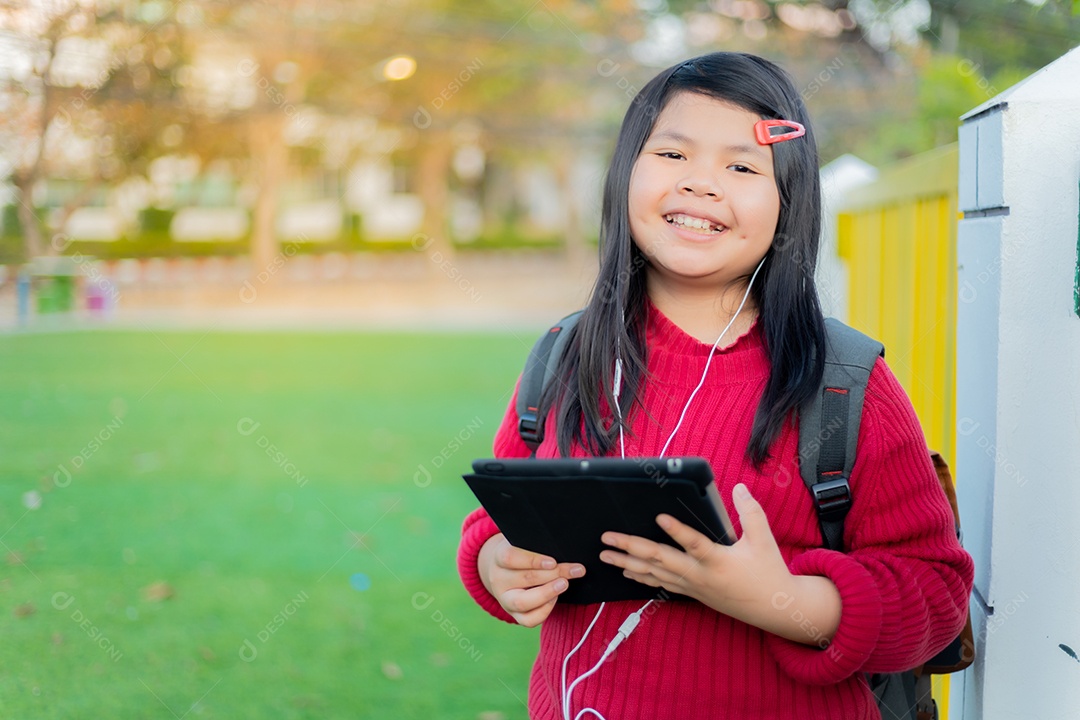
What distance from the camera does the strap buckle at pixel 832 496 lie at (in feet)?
4.85

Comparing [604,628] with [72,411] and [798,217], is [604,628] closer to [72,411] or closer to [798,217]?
[798,217]

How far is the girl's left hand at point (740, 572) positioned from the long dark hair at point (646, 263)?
0.18 m

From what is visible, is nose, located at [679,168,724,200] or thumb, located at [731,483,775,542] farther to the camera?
nose, located at [679,168,724,200]

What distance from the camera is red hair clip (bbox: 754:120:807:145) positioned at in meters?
1.60

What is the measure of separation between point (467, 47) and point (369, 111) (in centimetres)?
296

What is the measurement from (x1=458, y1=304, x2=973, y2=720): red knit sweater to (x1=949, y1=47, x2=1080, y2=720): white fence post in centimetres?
25

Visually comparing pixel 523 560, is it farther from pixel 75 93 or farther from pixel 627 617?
pixel 75 93

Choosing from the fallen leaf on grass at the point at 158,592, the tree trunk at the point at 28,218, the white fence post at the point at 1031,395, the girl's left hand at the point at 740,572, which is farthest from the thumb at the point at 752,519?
the tree trunk at the point at 28,218

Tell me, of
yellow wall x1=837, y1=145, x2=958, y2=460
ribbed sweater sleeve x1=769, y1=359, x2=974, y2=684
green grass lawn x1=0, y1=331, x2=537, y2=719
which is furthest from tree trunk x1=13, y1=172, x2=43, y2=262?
ribbed sweater sleeve x1=769, y1=359, x2=974, y2=684

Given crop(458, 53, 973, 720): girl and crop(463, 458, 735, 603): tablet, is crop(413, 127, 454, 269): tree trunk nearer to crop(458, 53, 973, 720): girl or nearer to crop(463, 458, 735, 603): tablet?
crop(458, 53, 973, 720): girl

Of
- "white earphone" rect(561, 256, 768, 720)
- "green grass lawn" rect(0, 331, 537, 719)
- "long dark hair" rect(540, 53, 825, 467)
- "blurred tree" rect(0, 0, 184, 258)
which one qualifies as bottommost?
"green grass lawn" rect(0, 331, 537, 719)

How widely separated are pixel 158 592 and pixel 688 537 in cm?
359

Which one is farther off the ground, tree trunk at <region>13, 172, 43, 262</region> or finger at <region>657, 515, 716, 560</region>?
tree trunk at <region>13, 172, 43, 262</region>

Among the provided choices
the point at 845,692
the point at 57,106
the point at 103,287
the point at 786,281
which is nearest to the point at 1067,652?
the point at 845,692
